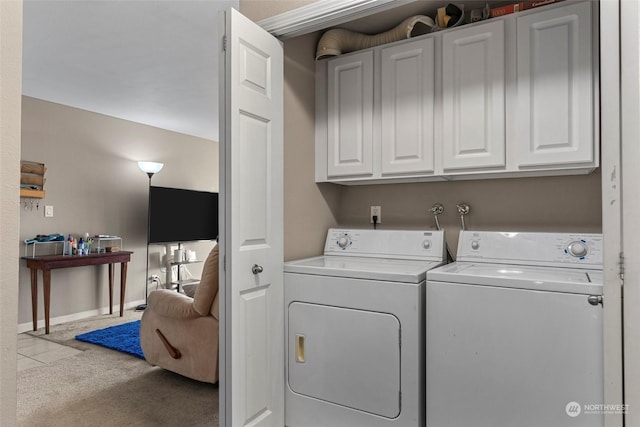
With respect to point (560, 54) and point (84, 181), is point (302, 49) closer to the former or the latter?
point (560, 54)

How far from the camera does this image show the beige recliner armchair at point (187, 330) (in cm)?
263

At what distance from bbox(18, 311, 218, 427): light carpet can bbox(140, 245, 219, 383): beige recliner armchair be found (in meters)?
0.13

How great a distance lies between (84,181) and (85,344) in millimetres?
1947

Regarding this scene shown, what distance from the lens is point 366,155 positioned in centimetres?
242

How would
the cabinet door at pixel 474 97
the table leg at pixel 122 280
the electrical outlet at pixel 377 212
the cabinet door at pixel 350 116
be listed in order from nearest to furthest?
1. the cabinet door at pixel 474 97
2. the cabinet door at pixel 350 116
3. the electrical outlet at pixel 377 212
4. the table leg at pixel 122 280

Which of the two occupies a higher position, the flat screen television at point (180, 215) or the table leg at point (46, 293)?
the flat screen television at point (180, 215)

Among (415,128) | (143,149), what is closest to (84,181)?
(143,149)

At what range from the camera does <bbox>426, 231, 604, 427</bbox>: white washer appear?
153cm

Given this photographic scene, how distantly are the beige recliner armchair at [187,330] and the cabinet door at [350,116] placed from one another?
100 centimetres

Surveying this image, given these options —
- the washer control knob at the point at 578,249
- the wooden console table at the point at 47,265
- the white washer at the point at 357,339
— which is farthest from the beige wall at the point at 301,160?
the wooden console table at the point at 47,265

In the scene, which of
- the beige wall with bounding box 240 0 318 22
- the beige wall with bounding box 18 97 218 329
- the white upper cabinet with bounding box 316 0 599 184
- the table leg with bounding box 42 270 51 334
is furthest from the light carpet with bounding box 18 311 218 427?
the beige wall with bounding box 240 0 318 22

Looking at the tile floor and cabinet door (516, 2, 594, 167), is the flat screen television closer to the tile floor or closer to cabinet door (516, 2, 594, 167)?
the tile floor

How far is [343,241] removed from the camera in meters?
2.59

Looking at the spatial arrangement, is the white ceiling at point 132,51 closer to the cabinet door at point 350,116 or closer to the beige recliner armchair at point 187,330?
the cabinet door at point 350,116
